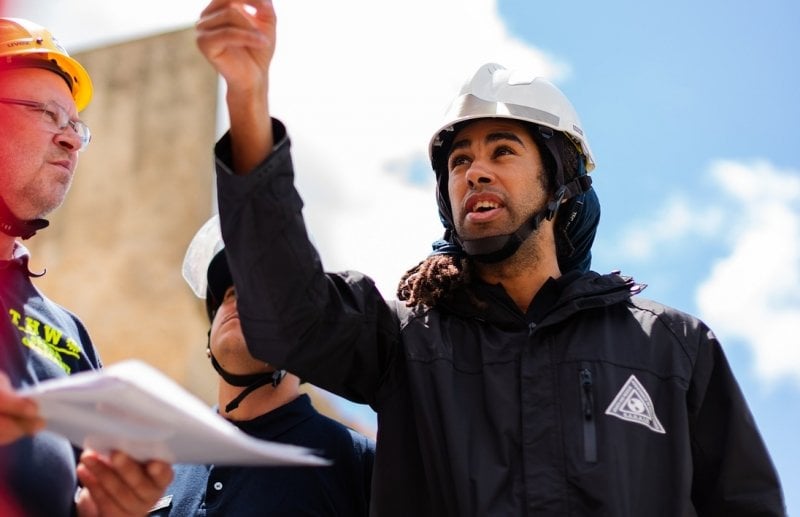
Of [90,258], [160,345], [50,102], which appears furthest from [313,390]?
[50,102]

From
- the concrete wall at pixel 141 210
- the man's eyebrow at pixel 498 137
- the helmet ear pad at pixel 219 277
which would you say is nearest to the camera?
the man's eyebrow at pixel 498 137

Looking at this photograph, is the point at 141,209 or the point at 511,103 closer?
the point at 511,103

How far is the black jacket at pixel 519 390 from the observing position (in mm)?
2629

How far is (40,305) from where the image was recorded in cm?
292

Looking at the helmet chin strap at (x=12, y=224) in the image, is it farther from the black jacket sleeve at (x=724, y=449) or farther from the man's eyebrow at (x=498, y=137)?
the black jacket sleeve at (x=724, y=449)

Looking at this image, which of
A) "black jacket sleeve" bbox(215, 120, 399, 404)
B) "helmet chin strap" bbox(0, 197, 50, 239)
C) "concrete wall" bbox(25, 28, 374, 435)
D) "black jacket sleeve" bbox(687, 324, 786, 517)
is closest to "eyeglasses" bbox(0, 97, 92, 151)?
"helmet chin strap" bbox(0, 197, 50, 239)

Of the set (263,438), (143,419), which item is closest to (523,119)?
(263,438)

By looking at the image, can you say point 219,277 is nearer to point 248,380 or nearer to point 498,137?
point 248,380

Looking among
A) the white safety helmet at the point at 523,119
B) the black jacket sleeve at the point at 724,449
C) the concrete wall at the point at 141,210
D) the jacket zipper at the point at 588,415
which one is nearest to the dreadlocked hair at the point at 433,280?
the white safety helmet at the point at 523,119

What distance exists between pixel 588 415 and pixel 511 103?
1274mm

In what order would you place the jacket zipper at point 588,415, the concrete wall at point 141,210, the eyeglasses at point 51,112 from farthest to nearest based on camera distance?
1. the concrete wall at point 141,210
2. the eyeglasses at point 51,112
3. the jacket zipper at point 588,415

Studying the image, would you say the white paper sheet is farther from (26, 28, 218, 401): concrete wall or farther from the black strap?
(26, 28, 218, 401): concrete wall

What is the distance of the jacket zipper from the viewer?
2.81 metres

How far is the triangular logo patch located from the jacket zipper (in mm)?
65
